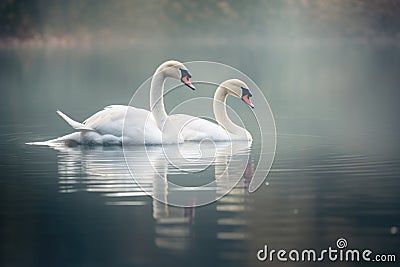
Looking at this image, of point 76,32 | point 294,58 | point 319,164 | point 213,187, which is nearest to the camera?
point 213,187

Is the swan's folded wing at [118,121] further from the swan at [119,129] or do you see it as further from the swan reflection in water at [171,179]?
the swan reflection in water at [171,179]

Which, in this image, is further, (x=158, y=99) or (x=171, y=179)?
(x=158, y=99)

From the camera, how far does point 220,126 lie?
49.2ft

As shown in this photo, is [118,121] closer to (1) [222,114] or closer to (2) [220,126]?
(2) [220,126]

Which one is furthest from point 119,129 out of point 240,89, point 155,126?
point 240,89

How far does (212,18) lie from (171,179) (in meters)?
46.9

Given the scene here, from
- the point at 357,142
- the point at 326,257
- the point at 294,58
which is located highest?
the point at 294,58

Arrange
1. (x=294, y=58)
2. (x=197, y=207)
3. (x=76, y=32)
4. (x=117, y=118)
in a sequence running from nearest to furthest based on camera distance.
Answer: (x=197, y=207) < (x=117, y=118) < (x=294, y=58) < (x=76, y=32)

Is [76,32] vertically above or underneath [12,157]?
above

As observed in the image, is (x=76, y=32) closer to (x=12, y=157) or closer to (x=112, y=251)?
(x=12, y=157)

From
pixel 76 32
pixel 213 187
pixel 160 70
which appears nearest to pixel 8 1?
pixel 76 32

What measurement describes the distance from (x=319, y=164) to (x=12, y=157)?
315cm

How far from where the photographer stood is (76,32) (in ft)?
181

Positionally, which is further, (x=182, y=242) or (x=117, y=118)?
(x=117, y=118)
